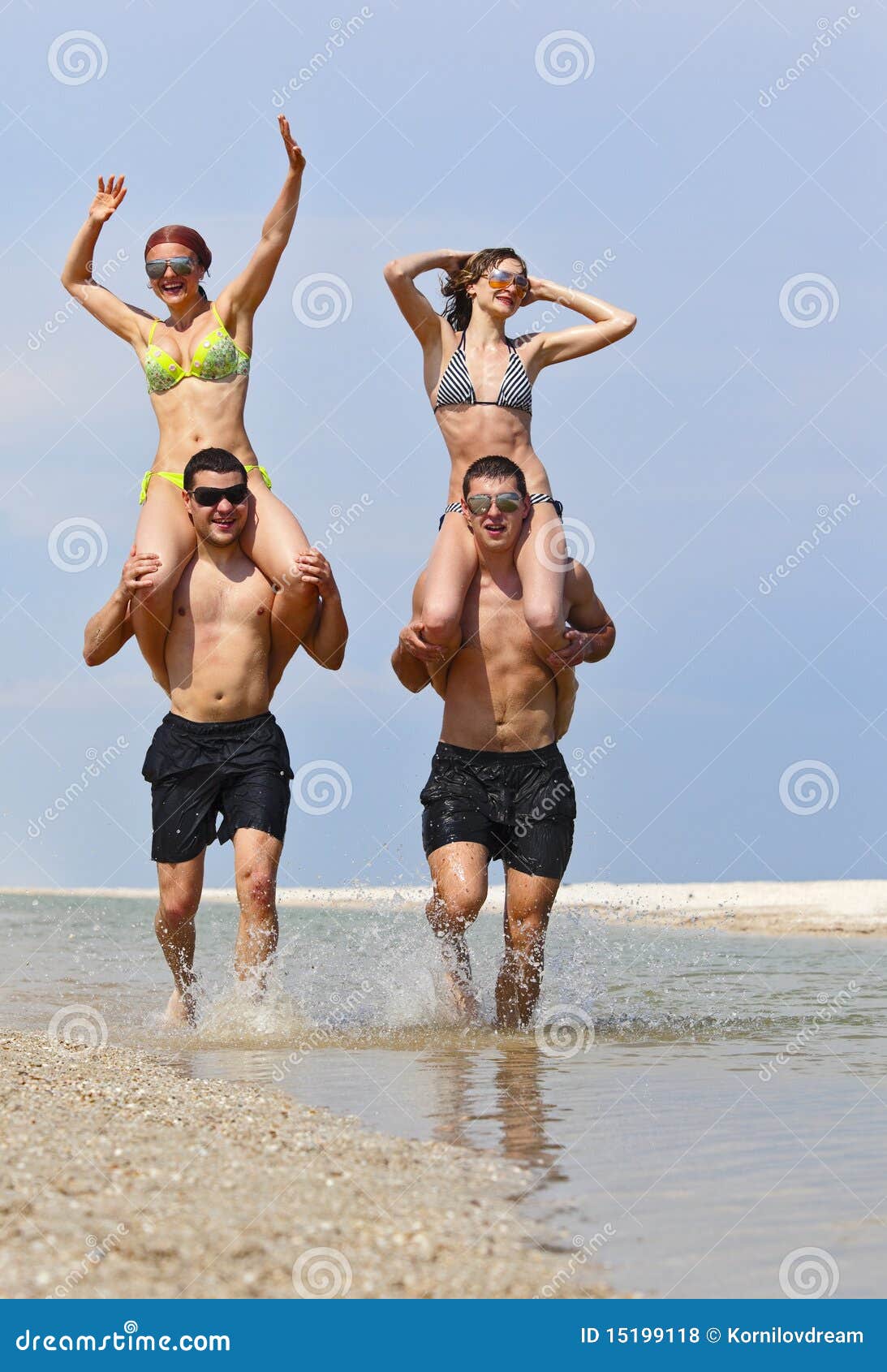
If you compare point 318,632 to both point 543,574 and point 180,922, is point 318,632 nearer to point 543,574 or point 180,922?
point 543,574

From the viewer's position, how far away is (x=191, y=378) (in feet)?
25.4

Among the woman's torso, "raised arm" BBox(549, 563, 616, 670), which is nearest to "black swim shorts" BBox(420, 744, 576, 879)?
"raised arm" BBox(549, 563, 616, 670)

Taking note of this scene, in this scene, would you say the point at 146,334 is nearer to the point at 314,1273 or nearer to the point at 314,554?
the point at 314,554

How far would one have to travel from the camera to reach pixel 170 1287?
9.84 feet

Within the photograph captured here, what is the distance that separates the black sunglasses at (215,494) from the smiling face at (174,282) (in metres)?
1.08

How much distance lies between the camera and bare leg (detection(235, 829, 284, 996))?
710 cm

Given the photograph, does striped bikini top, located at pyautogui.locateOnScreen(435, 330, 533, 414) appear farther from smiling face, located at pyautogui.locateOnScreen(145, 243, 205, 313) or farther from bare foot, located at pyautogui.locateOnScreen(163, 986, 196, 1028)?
bare foot, located at pyautogui.locateOnScreen(163, 986, 196, 1028)

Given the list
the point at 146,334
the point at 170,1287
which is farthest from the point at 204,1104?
the point at 146,334

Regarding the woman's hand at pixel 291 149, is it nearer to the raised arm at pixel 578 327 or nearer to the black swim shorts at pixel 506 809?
the raised arm at pixel 578 327

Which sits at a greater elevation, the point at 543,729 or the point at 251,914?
the point at 543,729

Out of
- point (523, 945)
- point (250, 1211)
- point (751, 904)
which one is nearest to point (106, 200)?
point (523, 945)

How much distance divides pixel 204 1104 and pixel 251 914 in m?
2.38

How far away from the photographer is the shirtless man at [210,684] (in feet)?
24.3

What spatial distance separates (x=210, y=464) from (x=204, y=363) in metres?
0.56
